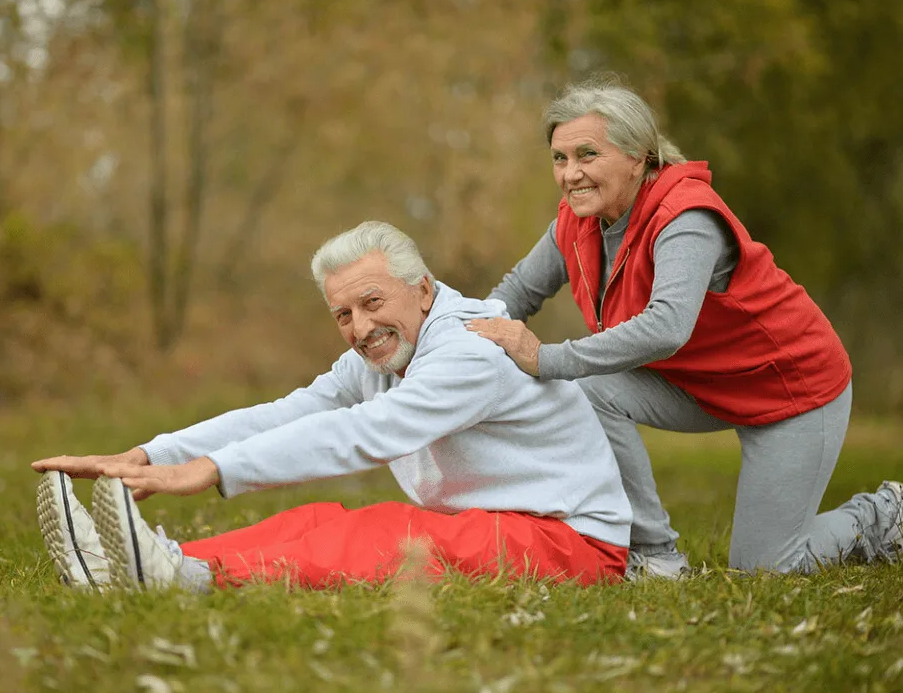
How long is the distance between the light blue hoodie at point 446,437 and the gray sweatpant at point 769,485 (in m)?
0.43

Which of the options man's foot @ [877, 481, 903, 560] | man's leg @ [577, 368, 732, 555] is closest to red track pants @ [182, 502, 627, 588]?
man's leg @ [577, 368, 732, 555]

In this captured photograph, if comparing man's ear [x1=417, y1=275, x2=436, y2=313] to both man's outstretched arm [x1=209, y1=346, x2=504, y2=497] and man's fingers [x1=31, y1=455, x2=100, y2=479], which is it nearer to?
man's outstretched arm [x1=209, y1=346, x2=504, y2=497]

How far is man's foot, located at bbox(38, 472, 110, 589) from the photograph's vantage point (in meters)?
3.26

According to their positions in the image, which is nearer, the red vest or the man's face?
the man's face

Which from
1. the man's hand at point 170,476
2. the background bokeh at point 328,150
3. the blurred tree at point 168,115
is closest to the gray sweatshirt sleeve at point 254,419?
the man's hand at point 170,476

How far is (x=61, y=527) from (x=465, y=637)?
4.36 ft

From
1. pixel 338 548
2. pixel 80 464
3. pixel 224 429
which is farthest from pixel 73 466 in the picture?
pixel 338 548

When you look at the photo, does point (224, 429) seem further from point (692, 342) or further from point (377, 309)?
point (692, 342)

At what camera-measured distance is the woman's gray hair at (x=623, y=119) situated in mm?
3863

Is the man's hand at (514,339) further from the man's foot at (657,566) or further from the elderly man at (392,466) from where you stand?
the man's foot at (657,566)

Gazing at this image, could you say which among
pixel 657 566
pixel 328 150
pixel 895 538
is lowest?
pixel 895 538

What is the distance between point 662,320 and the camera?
A: 3602mm

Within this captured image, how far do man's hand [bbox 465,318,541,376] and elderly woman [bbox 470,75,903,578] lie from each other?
1.5 inches

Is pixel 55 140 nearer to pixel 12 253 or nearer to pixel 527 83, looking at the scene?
pixel 12 253
